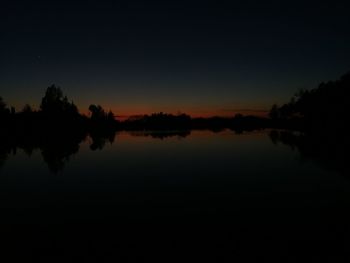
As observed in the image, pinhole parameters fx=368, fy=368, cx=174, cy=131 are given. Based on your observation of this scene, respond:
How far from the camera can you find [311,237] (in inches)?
481

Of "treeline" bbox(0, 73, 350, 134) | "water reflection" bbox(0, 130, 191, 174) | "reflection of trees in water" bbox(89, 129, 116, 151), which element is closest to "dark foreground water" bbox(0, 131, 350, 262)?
"water reflection" bbox(0, 130, 191, 174)

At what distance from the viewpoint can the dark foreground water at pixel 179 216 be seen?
11289 mm

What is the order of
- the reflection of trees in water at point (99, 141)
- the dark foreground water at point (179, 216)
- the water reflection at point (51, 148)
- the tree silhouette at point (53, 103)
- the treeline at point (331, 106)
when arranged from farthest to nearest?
the tree silhouette at point (53, 103)
the treeline at point (331, 106)
the reflection of trees in water at point (99, 141)
the water reflection at point (51, 148)
the dark foreground water at point (179, 216)

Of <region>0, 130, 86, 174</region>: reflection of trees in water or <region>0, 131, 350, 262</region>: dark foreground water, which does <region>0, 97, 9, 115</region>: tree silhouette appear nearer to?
<region>0, 130, 86, 174</region>: reflection of trees in water

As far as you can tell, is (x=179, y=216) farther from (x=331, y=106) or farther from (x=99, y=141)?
(x=331, y=106)

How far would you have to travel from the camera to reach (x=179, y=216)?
1549 cm

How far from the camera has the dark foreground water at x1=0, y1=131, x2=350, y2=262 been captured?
11289 mm

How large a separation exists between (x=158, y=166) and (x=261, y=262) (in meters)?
23.3

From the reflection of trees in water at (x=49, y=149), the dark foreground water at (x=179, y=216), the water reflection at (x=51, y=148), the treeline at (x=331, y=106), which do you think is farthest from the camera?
the treeline at (x=331, y=106)

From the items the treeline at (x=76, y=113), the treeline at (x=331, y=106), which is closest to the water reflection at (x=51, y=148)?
the treeline at (x=76, y=113)

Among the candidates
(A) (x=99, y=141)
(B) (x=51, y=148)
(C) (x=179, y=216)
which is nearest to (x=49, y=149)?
(B) (x=51, y=148)

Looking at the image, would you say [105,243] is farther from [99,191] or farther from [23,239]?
[99,191]

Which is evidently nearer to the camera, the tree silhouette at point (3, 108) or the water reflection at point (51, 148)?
the water reflection at point (51, 148)

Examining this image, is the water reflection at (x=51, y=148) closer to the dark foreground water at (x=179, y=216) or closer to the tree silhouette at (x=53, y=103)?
the dark foreground water at (x=179, y=216)
